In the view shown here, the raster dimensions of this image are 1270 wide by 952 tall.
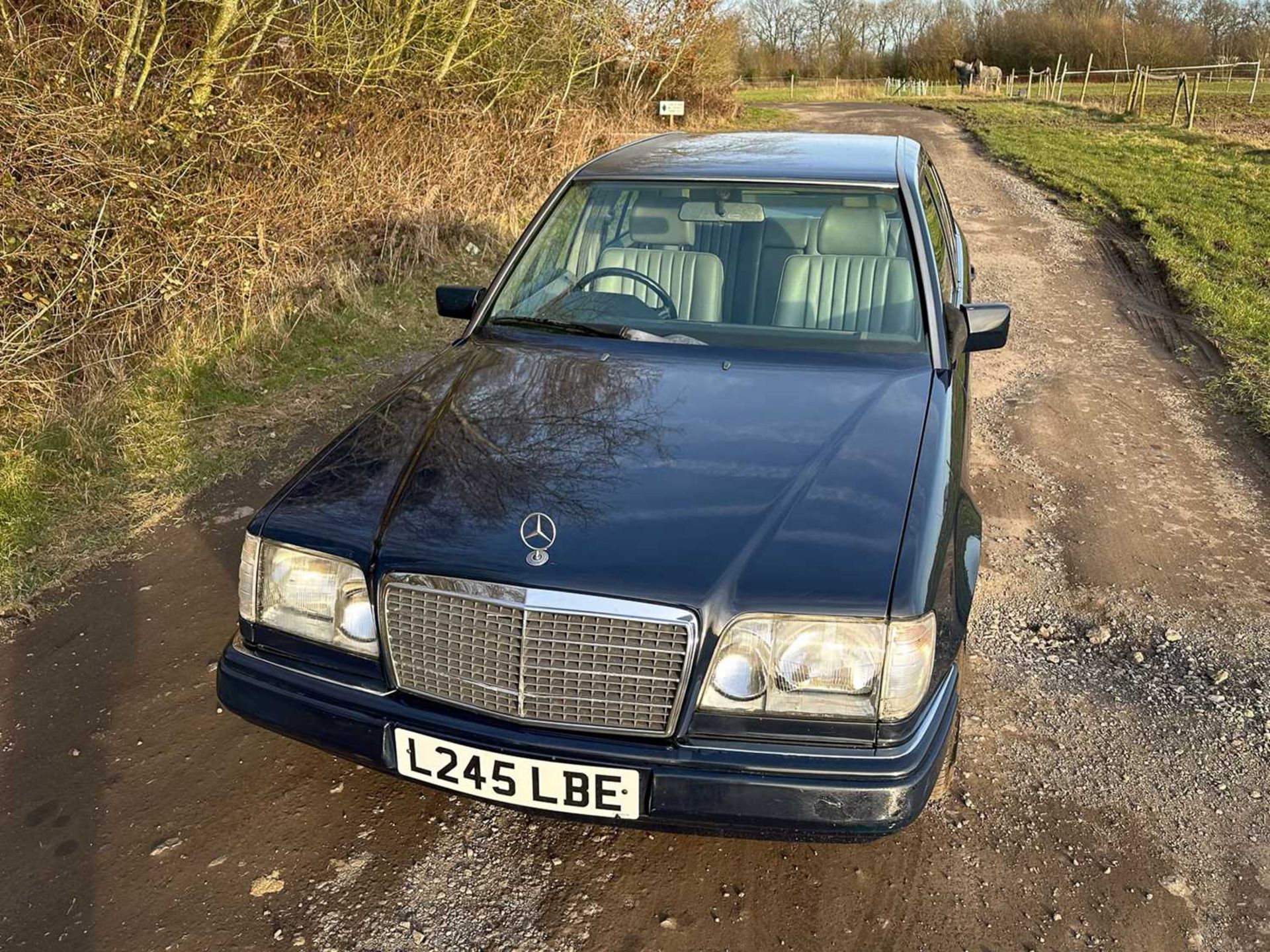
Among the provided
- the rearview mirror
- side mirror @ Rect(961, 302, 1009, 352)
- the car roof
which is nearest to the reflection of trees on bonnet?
the rearview mirror

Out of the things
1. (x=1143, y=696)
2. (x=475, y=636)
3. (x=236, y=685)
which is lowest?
(x=1143, y=696)

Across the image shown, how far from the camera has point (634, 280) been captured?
11.5 feet

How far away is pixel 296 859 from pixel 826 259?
8.18 ft

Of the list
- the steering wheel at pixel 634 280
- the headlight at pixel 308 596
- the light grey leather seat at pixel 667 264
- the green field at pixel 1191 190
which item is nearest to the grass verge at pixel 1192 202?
the green field at pixel 1191 190

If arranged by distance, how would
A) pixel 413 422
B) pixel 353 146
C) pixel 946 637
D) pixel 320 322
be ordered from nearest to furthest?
pixel 946 637
pixel 413 422
pixel 320 322
pixel 353 146

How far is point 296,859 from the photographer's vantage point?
2.46m

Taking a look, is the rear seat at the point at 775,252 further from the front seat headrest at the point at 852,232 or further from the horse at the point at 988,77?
the horse at the point at 988,77

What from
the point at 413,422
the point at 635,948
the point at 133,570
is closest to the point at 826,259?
the point at 413,422

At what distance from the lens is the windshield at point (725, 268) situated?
3232 mm

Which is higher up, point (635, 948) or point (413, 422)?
point (413, 422)

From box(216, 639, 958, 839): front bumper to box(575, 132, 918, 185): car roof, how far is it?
2106mm

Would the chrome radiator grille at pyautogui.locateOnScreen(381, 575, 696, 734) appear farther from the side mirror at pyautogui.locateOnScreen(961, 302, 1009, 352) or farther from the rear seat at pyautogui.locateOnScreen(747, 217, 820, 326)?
the side mirror at pyautogui.locateOnScreen(961, 302, 1009, 352)

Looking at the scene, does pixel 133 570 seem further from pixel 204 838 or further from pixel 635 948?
pixel 635 948

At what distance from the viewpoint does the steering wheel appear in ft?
11.1
